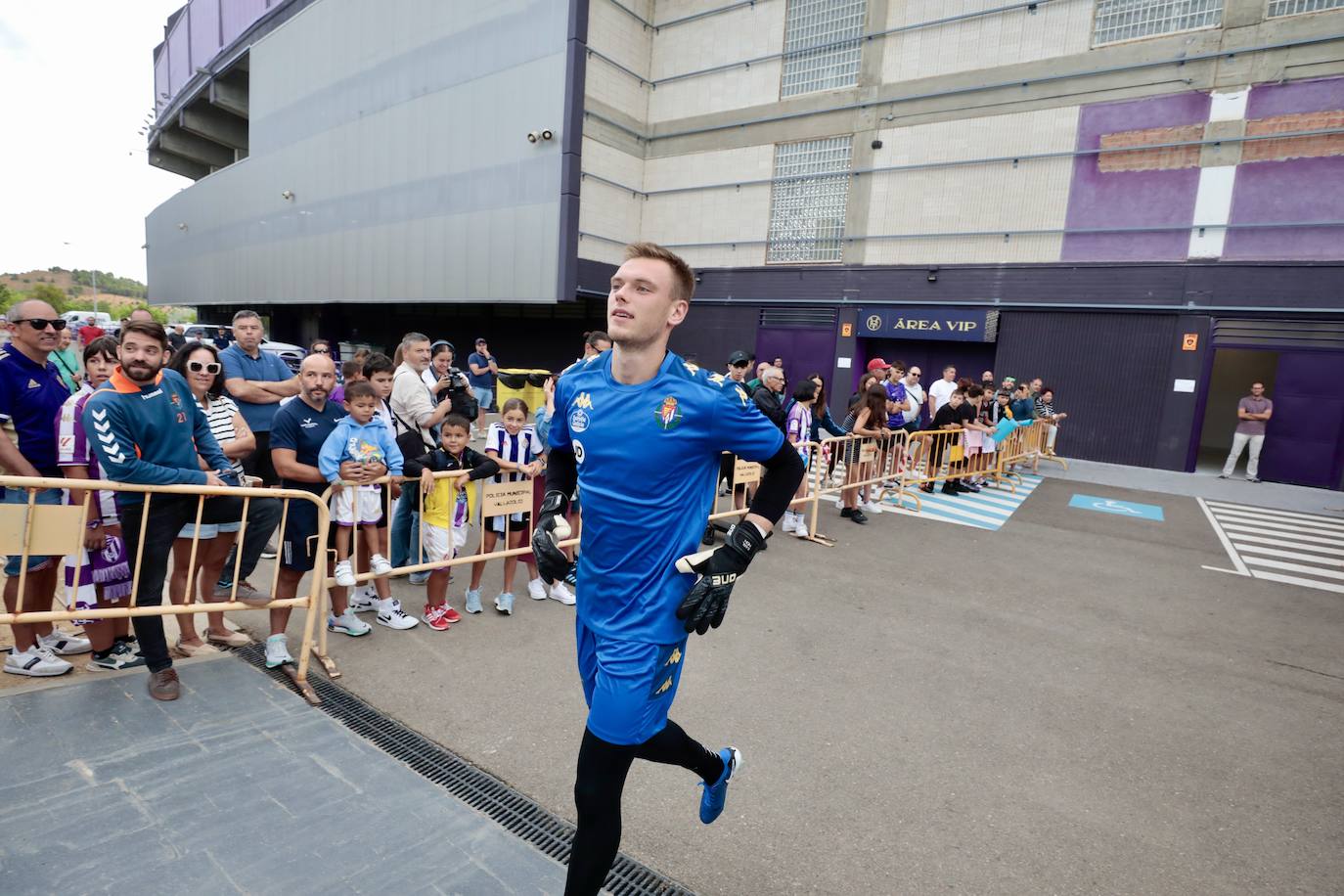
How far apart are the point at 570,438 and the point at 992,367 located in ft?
58.8

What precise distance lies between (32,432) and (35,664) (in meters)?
1.34

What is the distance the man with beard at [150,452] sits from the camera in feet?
11.5

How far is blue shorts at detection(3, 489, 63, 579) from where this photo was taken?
12.3ft

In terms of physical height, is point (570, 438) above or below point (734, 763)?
above

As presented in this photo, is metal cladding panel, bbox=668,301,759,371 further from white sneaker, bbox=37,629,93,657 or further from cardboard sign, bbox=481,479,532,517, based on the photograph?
white sneaker, bbox=37,629,93,657

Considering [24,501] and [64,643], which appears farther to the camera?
[64,643]

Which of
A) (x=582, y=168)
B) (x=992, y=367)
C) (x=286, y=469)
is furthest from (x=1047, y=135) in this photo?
(x=286, y=469)

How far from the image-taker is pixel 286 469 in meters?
4.51

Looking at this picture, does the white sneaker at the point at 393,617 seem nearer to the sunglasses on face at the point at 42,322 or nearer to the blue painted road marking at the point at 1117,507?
the sunglasses on face at the point at 42,322

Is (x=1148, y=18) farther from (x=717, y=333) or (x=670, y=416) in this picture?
(x=670, y=416)

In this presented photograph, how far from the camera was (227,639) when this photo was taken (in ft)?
15.0

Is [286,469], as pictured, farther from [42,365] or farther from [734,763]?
[734,763]

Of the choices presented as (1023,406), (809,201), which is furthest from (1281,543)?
(809,201)

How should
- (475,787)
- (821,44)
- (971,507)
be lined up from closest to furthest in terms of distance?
1. (475,787)
2. (971,507)
3. (821,44)
